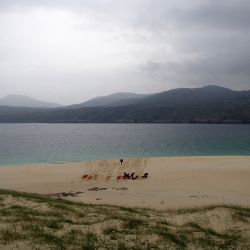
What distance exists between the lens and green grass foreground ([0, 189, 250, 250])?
10.5 meters

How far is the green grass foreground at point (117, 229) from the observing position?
412 inches

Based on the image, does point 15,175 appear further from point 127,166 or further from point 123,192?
point 123,192

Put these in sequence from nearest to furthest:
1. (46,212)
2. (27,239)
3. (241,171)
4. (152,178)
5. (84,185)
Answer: (27,239)
(46,212)
(84,185)
(152,178)
(241,171)

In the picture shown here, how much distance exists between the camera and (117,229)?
11.8 m

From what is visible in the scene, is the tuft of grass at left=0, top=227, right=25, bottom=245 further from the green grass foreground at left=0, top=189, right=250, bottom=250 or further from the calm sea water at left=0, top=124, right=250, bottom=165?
the calm sea water at left=0, top=124, right=250, bottom=165

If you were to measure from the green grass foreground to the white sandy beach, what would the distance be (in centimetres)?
526

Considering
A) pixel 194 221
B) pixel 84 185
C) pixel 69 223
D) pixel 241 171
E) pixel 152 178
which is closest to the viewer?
pixel 69 223

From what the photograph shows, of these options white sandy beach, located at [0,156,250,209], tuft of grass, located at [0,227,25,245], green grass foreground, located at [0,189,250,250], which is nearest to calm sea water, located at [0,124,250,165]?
white sandy beach, located at [0,156,250,209]

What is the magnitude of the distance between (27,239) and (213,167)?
99.5 ft

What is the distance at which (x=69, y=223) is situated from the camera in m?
12.8

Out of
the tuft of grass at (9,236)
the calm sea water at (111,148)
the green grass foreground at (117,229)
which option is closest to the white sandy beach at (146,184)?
the green grass foreground at (117,229)

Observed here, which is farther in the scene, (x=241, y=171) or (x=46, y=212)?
(x=241, y=171)

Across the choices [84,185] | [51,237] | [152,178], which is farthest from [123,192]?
[51,237]

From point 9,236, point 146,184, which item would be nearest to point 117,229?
point 9,236
